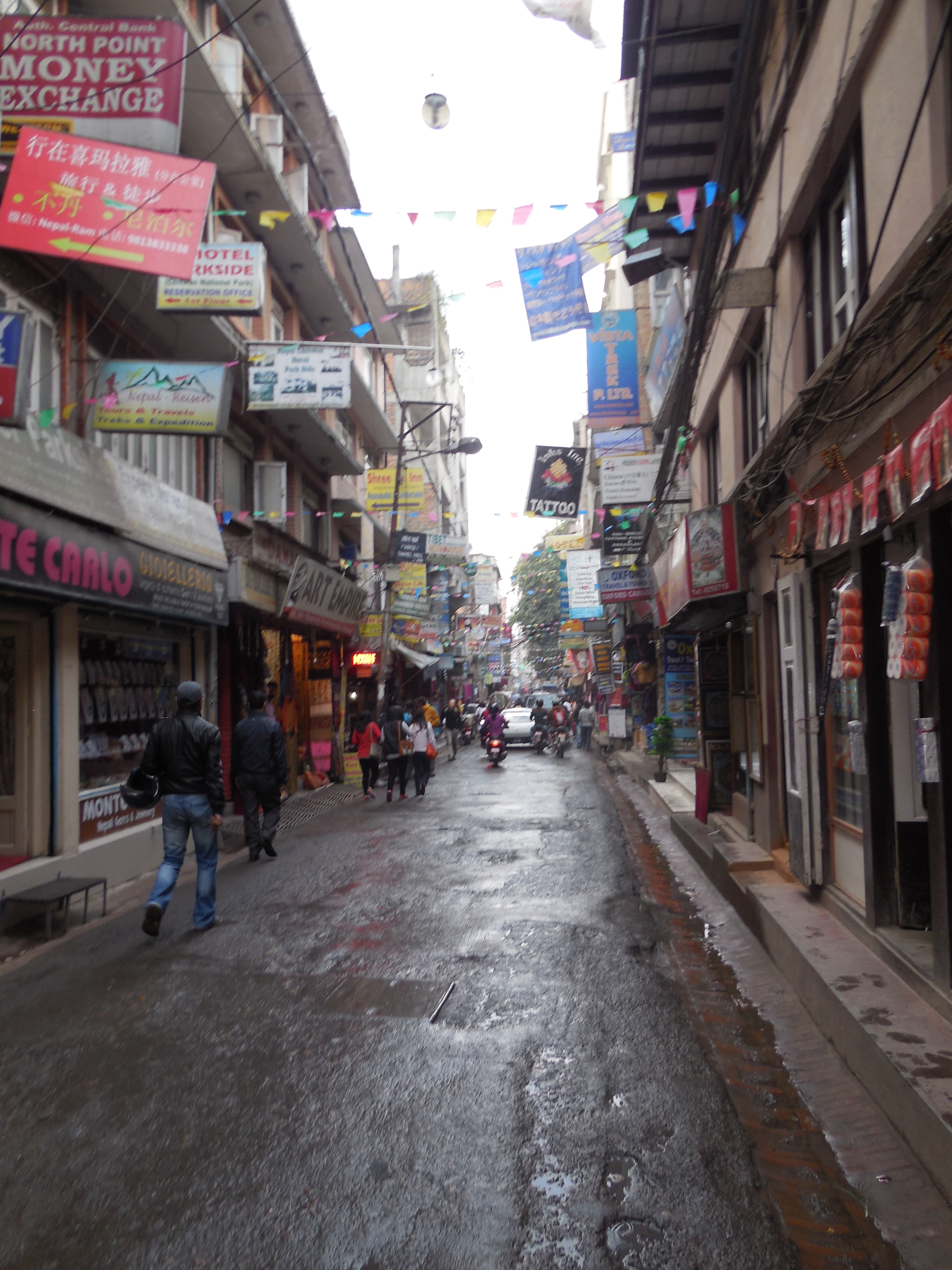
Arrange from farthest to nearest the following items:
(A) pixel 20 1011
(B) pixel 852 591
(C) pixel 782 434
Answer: (C) pixel 782 434
(B) pixel 852 591
(A) pixel 20 1011

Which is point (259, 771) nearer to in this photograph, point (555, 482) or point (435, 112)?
point (435, 112)

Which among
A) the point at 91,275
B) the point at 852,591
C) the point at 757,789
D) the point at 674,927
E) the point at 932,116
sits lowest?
the point at 674,927

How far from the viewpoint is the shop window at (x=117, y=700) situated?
34.8 ft

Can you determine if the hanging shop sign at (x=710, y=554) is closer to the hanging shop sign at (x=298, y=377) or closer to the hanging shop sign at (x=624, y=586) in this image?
→ the hanging shop sign at (x=298, y=377)

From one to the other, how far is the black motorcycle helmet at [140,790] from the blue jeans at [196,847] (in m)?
0.12

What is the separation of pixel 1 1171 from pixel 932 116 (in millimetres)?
7119

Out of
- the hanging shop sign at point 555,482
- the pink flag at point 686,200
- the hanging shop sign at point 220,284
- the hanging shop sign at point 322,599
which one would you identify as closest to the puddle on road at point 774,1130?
the pink flag at point 686,200

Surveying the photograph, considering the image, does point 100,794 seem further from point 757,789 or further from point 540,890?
point 757,789

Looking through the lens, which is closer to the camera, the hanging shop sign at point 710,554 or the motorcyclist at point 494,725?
the hanging shop sign at point 710,554

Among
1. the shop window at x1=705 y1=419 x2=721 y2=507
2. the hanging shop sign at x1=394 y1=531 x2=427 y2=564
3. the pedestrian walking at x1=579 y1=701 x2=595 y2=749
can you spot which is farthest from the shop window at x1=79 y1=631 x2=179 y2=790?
the pedestrian walking at x1=579 y1=701 x2=595 y2=749

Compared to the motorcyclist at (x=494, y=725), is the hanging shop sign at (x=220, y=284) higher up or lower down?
higher up

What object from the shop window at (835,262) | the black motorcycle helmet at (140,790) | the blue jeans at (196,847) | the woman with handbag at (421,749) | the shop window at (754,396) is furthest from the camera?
the woman with handbag at (421,749)

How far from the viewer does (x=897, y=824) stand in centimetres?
605

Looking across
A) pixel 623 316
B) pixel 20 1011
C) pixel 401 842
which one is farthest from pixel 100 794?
pixel 623 316
